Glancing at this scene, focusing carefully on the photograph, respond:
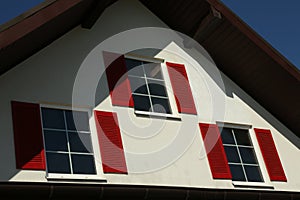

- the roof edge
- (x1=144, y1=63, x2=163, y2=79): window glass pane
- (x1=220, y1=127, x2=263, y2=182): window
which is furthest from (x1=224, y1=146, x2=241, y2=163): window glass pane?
the roof edge

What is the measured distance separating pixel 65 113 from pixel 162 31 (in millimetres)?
3389

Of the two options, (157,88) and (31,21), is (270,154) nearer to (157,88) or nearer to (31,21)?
(157,88)

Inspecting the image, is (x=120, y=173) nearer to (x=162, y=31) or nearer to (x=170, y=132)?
(x=170, y=132)

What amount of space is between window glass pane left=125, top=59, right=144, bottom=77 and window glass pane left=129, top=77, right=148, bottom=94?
5.2 inches

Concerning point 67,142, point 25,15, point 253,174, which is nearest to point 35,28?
point 25,15

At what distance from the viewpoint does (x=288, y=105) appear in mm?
10797

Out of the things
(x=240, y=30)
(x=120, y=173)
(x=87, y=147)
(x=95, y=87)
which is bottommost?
(x=120, y=173)

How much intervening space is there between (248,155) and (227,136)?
57 centimetres

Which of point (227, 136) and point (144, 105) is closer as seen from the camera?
point (144, 105)

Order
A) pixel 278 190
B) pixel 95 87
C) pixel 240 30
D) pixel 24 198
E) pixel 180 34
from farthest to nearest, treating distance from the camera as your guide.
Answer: pixel 180 34 → pixel 240 30 → pixel 278 190 → pixel 95 87 → pixel 24 198

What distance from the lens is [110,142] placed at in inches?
319

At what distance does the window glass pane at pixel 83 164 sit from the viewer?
7.63m

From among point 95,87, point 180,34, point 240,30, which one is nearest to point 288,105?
point 240,30

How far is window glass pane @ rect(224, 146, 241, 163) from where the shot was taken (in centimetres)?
955
